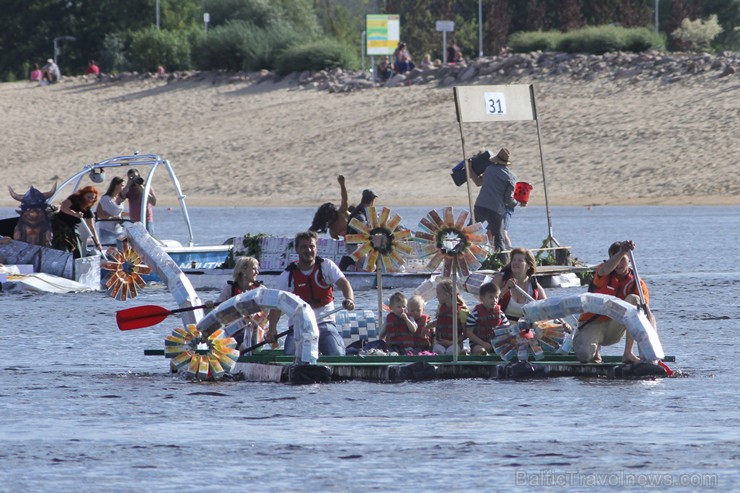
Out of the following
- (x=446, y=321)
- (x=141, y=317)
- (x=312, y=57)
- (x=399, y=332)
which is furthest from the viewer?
(x=312, y=57)

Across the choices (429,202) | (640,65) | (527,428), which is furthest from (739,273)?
(640,65)

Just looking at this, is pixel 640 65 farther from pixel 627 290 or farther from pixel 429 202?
pixel 627 290

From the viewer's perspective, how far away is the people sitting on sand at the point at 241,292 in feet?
47.9

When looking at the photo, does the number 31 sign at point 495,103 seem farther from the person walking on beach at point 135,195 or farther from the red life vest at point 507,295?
the red life vest at point 507,295

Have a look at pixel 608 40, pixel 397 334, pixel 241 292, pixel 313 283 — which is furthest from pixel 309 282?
pixel 608 40

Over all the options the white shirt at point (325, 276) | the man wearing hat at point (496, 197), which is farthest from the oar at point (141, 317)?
the man wearing hat at point (496, 197)

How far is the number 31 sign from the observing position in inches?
936

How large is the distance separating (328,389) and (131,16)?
241 feet

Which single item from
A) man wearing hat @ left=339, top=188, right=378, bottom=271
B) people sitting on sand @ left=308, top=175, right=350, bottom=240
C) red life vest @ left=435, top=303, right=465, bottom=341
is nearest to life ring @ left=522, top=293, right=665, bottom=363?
red life vest @ left=435, top=303, right=465, bottom=341

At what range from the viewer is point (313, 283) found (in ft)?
48.2

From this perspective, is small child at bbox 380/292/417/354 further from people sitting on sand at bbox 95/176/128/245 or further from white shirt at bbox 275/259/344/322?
people sitting on sand at bbox 95/176/128/245

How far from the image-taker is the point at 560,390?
1414 centimetres

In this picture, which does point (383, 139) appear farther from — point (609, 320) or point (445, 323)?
point (609, 320)

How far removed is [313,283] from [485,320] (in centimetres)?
151
